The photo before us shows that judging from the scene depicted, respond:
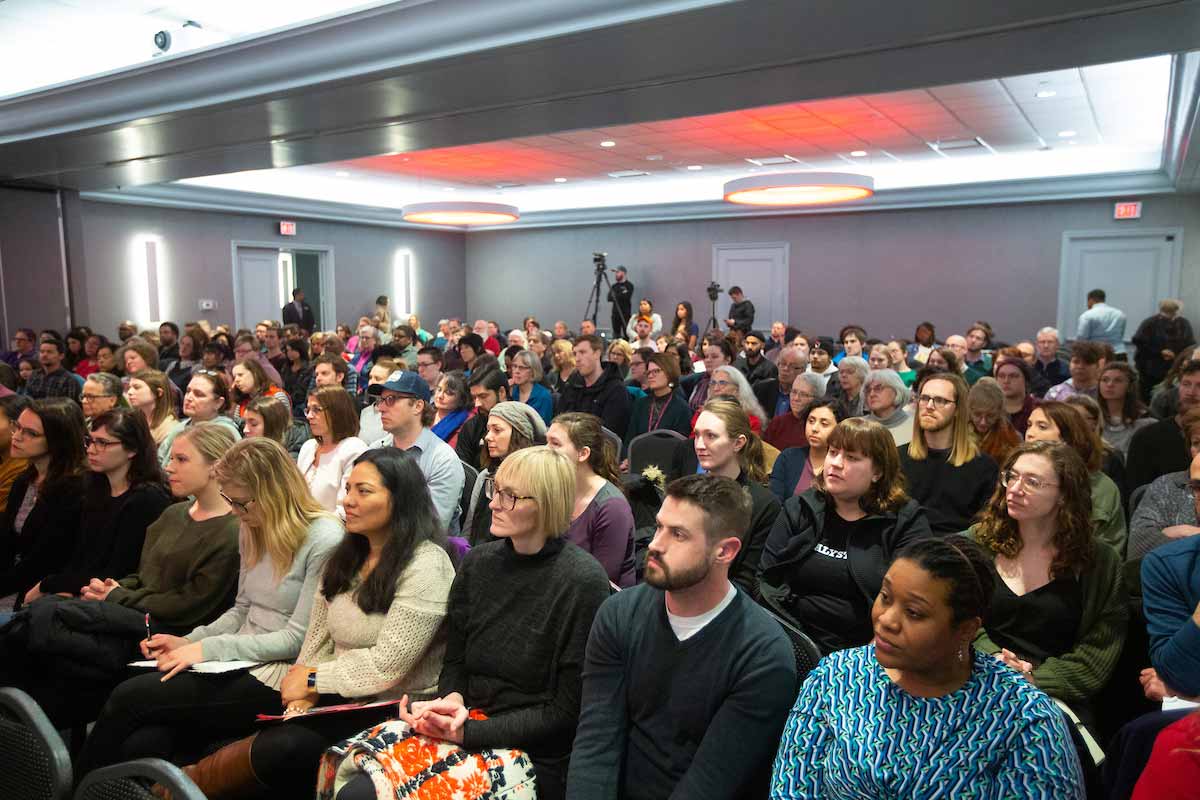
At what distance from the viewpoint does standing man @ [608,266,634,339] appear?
1429 centimetres

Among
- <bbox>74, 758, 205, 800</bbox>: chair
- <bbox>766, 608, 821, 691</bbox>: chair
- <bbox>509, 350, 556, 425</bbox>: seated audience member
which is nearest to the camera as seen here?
<bbox>74, 758, 205, 800</bbox>: chair

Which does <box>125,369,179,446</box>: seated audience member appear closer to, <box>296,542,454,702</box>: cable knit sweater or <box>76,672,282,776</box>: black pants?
<box>76,672,282,776</box>: black pants

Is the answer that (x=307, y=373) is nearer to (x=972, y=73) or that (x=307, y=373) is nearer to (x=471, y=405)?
(x=471, y=405)

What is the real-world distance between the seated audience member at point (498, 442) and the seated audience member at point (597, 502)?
16.8 inches

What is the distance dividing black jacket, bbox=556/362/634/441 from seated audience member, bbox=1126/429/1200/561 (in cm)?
326

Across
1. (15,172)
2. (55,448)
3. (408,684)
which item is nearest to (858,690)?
(408,684)

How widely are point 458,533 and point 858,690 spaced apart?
247 centimetres

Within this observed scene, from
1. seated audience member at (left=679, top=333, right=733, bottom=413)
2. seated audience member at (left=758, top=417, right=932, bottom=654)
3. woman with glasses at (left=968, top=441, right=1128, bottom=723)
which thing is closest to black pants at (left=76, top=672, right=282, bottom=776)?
seated audience member at (left=758, top=417, right=932, bottom=654)

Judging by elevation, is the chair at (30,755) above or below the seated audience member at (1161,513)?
below

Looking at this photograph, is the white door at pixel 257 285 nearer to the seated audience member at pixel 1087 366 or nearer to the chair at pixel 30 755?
the seated audience member at pixel 1087 366

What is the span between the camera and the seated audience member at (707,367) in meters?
6.14

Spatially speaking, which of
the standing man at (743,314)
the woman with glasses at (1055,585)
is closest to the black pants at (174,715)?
the woman with glasses at (1055,585)

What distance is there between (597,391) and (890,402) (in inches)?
86.9

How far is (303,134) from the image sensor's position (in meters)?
6.43
